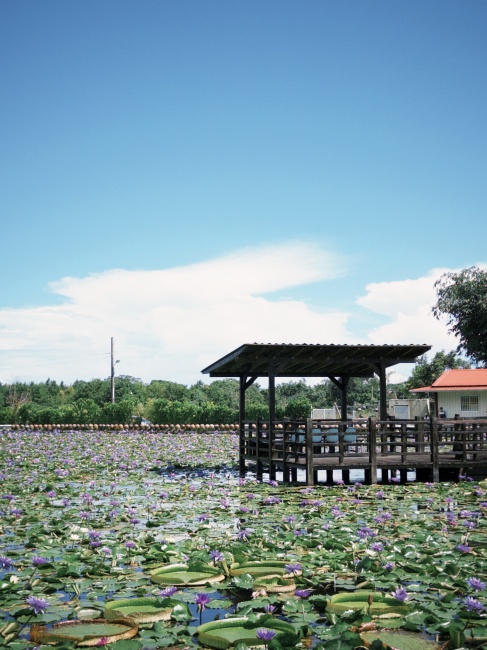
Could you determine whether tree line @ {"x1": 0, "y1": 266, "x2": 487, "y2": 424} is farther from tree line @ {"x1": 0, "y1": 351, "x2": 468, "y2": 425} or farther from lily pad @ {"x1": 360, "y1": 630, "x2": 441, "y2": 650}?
lily pad @ {"x1": 360, "y1": 630, "x2": 441, "y2": 650}

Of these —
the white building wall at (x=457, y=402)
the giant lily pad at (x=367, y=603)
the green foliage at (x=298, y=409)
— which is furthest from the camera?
the white building wall at (x=457, y=402)

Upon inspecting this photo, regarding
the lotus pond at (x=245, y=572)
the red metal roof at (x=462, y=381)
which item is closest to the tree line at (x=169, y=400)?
the red metal roof at (x=462, y=381)

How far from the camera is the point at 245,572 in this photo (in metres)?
5.85

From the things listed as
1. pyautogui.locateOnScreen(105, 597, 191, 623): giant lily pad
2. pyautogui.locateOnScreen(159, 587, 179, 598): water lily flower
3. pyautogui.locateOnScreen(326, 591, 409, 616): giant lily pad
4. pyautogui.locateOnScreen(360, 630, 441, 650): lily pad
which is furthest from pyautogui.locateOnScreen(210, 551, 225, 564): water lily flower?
pyautogui.locateOnScreen(360, 630, 441, 650): lily pad

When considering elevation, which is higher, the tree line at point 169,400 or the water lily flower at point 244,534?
the tree line at point 169,400

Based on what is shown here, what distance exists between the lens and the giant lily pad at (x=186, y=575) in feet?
18.7

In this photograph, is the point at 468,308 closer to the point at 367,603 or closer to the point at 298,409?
the point at 298,409

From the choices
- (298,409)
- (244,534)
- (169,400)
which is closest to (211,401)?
(169,400)

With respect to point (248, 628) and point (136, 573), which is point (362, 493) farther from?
point (248, 628)

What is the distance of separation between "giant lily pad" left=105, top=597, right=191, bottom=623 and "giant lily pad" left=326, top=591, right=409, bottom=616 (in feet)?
3.42

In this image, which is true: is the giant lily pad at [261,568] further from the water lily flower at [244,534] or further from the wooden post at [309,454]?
the wooden post at [309,454]

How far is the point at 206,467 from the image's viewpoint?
18.0 metres

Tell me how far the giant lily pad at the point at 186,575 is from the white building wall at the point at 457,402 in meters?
33.8

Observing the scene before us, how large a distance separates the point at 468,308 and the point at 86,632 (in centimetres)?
4276
